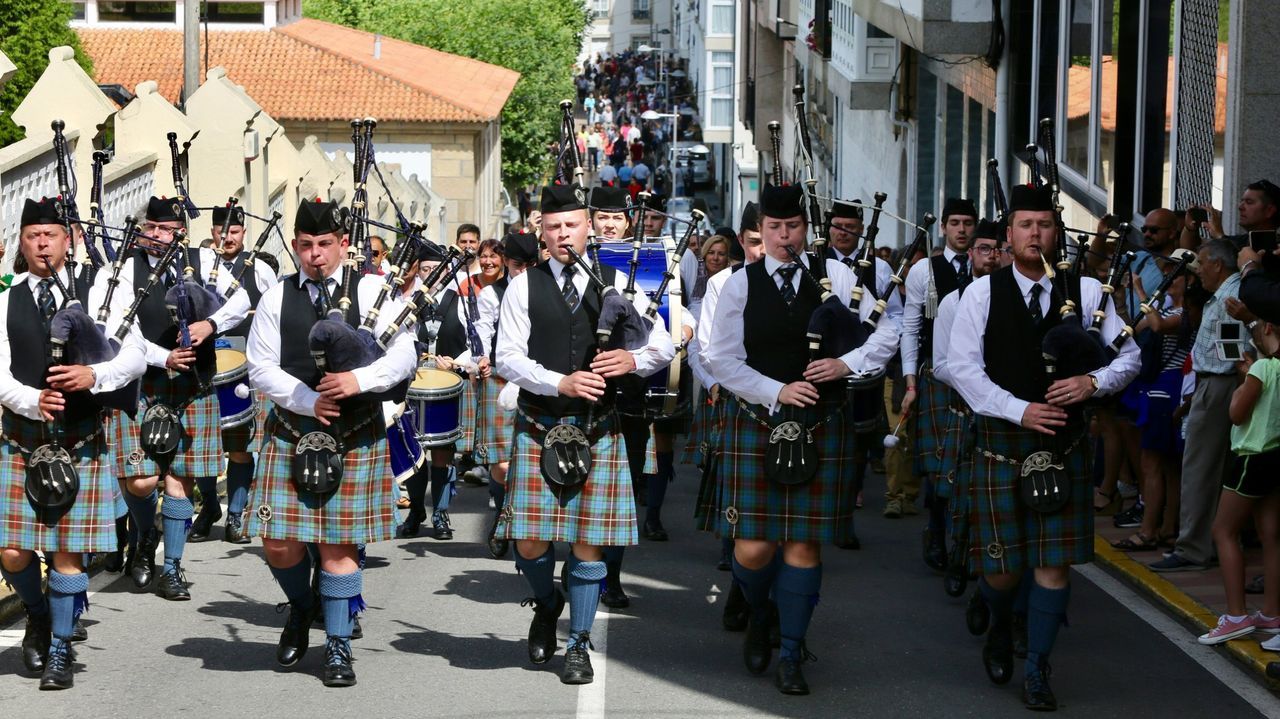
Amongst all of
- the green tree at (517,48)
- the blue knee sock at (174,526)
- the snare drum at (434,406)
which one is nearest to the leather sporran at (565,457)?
the blue knee sock at (174,526)

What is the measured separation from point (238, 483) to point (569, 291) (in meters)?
3.70

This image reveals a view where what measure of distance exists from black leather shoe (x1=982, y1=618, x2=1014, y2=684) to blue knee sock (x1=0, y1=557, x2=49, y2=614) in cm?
378

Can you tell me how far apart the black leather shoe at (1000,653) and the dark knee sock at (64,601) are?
11.7 feet

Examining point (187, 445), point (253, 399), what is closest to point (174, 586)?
point (187, 445)

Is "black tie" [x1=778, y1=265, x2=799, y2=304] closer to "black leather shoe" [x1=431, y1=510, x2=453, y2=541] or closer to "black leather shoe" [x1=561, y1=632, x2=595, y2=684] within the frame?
"black leather shoe" [x1=561, y1=632, x2=595, y2=684]

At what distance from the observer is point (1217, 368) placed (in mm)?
9008

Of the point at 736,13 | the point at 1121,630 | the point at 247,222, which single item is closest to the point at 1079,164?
the point at 247,222

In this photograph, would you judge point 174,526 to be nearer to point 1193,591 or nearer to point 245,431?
point 245,431

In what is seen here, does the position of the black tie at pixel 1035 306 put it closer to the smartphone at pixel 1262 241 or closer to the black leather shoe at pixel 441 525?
the smartphone at pixel 1262 241

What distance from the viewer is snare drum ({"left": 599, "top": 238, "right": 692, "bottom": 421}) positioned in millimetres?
8570

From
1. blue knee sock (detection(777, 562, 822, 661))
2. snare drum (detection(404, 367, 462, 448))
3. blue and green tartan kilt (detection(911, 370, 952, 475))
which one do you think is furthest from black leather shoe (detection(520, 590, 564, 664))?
snare drum (detection(404, 367, 462, 448))

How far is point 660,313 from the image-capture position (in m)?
9.48

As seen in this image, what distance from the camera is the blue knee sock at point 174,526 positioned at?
906 centimetres

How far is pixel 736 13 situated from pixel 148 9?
18673 millimetres
